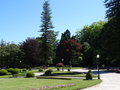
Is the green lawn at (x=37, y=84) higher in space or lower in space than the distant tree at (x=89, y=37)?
lower

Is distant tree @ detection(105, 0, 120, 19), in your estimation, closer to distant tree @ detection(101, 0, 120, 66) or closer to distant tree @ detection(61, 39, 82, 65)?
distant tree @ detection(101, 0, 120, 66)

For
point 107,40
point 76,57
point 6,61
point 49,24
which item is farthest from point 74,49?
point 107,40

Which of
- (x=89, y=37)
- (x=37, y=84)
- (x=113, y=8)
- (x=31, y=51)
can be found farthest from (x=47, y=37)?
(x=37, y=84)

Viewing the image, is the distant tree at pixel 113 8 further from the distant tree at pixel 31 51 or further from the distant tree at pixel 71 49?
the distant tree at pixel 31 51

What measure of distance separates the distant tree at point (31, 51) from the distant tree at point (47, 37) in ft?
8.16

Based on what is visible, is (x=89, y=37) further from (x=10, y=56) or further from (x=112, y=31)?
(x=112, y=31)

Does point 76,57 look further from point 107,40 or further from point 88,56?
point 107,40

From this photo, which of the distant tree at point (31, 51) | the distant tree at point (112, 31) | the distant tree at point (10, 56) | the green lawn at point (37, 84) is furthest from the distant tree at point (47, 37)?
the green lawn at point (37, 84)

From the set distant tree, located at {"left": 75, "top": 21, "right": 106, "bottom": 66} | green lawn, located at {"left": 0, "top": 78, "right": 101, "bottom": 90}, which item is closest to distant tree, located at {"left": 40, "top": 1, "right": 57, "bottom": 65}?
distant tree, located at {"left": 75, "top": 21, "right": 106, "bottom": 66}

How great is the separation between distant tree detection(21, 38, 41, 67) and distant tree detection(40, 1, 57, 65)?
2486 millimetres

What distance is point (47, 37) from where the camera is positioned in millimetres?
63969

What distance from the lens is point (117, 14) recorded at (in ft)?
120

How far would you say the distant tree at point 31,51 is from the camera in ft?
211

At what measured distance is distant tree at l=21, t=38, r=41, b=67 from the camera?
64.2 meters
